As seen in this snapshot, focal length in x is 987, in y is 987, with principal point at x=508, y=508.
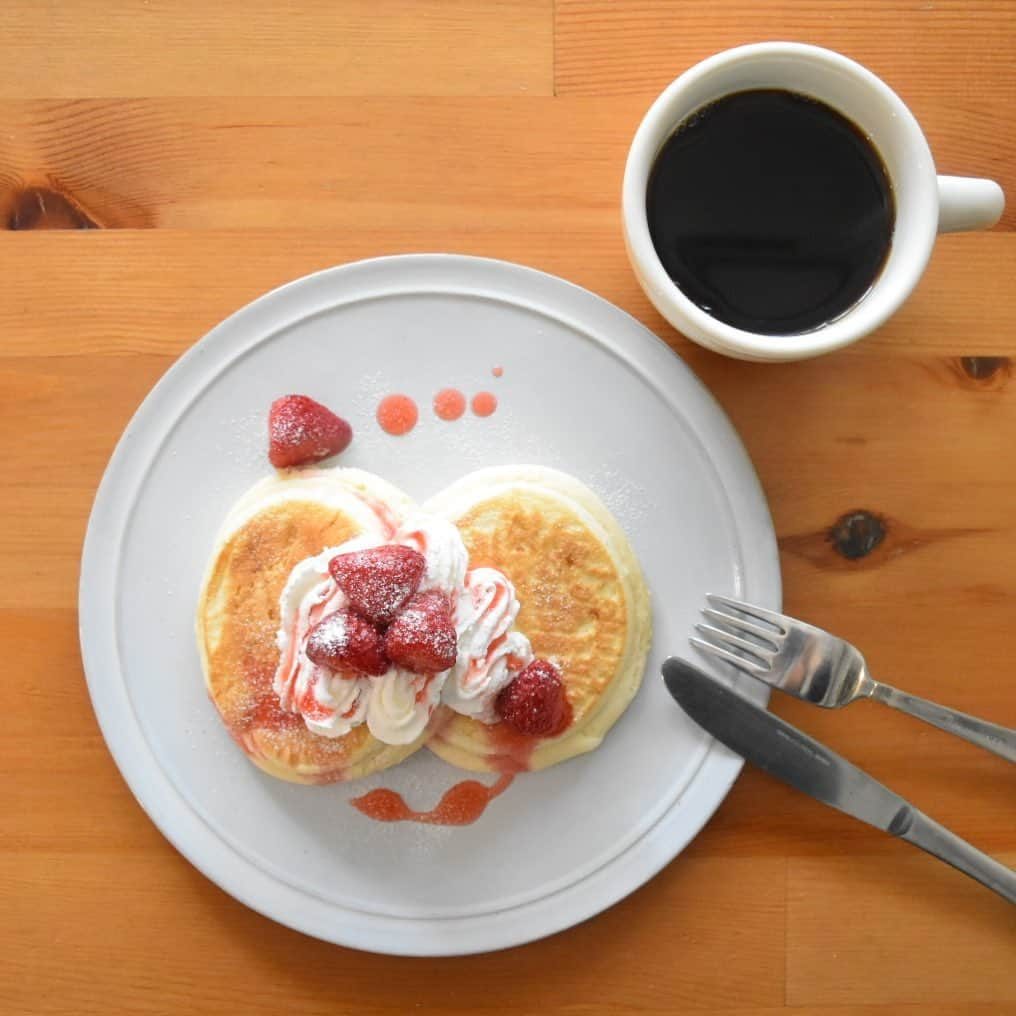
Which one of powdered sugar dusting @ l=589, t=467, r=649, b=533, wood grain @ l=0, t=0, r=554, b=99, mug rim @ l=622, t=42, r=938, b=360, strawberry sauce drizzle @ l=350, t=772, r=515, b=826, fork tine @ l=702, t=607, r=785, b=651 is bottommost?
strawberry sauce drizzle @ l=350, t=772, r=515, b=826

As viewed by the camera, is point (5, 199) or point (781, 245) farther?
point (5, 199)

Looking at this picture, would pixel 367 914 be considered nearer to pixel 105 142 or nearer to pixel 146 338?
pixel 146 338

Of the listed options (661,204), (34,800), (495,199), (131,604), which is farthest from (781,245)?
(34,800)

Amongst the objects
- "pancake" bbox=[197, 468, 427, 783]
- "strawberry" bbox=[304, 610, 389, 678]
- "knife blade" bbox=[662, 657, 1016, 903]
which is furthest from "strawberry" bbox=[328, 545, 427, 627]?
"knife blade" bbox=[662, 657, 1016, 903]

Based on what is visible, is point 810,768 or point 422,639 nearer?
point 422,639

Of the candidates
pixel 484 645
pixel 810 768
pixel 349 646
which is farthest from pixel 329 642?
pixel 810 768

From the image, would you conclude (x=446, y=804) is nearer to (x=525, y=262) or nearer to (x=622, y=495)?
(x=622, y=495)

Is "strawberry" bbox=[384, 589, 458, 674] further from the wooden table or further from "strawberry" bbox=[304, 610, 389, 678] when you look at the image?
the wooden table
